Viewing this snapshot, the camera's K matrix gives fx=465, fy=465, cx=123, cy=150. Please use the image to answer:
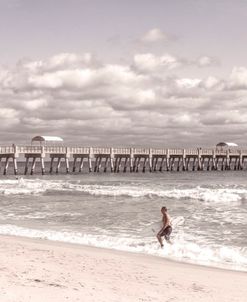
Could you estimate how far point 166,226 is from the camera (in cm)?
1158

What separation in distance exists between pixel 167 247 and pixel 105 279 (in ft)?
13.6

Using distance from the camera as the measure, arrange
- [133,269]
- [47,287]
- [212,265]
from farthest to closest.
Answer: [212,265] < [133,269] < [47,287]

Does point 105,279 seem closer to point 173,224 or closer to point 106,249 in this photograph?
point 106,249

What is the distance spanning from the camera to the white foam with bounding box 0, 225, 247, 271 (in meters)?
9.79

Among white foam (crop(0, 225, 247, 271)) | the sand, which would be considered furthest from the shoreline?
the sand

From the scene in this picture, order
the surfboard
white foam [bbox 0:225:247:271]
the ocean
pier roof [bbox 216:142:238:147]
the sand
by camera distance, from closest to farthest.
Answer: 1. the sand
2. white foam [bbox 0:225:247:271]
3. the ocean
4. the surfboard
5. pier roof [bbox 216:142:238:147]

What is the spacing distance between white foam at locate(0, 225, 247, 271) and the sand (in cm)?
86

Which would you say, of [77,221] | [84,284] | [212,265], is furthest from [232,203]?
[84,284]

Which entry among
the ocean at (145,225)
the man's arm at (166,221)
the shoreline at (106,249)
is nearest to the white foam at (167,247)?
the ocean at (145,225)

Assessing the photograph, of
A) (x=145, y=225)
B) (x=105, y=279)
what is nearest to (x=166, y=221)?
(x=145, y=225)

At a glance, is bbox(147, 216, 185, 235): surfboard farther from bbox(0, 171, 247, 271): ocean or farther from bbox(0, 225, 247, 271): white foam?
bbox(0, 225, 247, 271): white foam

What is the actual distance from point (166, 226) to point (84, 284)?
512 cm

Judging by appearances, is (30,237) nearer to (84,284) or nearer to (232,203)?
(84,284)

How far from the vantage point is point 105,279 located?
7145 mm
